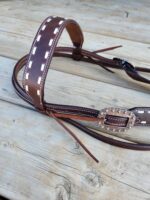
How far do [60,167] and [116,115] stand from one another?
128 mm

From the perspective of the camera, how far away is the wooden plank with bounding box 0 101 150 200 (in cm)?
53

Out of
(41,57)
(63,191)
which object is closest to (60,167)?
(63,191)

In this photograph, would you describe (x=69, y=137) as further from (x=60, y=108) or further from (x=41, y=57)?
(x=41, y=57)

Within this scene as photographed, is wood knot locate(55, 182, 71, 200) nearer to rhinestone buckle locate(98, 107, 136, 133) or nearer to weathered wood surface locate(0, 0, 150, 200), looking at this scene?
weathered wood surface locate(0, 0, 150, 200)

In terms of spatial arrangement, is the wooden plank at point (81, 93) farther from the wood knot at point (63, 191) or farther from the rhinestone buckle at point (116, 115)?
the wood knot at point (63, 191)

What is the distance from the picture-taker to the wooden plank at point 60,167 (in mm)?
527

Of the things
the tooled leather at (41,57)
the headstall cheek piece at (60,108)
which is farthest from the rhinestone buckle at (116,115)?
the tooled leather at (41,57)

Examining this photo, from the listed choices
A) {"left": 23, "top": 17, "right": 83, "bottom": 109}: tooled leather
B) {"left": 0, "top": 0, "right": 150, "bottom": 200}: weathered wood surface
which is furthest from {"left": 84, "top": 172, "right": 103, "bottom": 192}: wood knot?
{"left": 23, "top": 17, "right": 83, "bottom": 109}: tooled leather

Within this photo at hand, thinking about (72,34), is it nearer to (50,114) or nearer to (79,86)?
(79,86)

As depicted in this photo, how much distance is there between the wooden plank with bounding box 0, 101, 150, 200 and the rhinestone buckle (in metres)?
0.03

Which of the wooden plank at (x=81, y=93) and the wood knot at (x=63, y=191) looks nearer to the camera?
the wood knot at (x=63, y=191)

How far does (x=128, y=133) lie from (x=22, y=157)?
0.20m

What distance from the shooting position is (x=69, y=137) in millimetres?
607

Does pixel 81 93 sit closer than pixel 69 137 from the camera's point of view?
No
